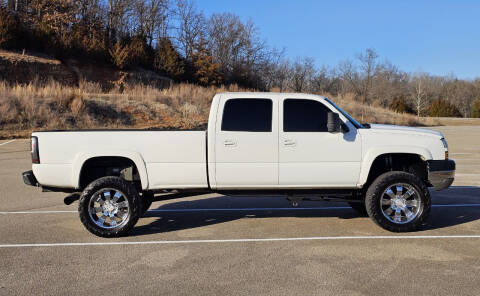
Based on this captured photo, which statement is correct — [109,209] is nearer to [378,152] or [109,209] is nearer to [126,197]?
[126,197]

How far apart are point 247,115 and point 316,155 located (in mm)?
1176

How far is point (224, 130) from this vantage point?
624 cm

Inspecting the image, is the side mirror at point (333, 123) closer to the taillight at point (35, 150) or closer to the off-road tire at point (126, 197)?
the off-road tire at point (126, 197)

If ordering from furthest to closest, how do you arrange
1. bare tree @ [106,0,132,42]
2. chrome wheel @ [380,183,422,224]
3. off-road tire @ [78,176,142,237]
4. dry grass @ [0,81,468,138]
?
bare tree @ [106,0,132,42]
dry grass @ [0,81,468,138]
chrome wheel @ [380,183,422,224]
off-road tire @ [78,176,142,237]

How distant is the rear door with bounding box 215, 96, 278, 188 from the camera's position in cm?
620

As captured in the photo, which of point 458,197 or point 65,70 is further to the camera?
point 65,70

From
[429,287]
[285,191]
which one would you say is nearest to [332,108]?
[285,191]

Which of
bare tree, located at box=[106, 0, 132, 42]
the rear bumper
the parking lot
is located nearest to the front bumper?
the parking lot

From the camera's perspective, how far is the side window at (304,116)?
6.32 meters

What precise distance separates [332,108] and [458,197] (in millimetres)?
4307

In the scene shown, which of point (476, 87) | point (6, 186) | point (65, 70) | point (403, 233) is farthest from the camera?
point (476, 87)

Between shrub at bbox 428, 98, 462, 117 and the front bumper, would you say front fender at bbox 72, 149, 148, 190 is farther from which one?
shrub at bbox 428, 98, 462, 117

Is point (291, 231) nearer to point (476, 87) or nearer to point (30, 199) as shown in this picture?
point (30, 199)

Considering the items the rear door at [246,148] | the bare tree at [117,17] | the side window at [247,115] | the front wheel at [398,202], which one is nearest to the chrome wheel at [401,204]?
the front wheel at [398,202]
